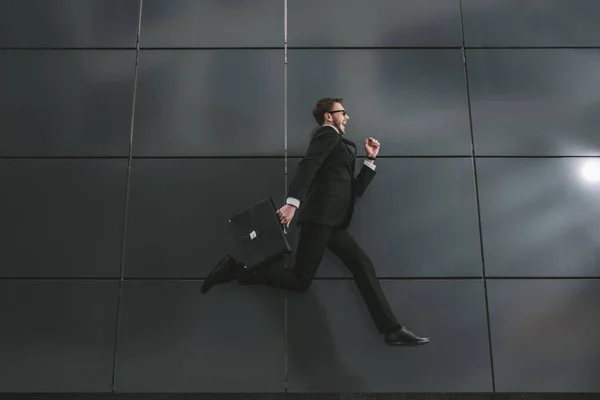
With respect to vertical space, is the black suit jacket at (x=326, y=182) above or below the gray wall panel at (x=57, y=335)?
above

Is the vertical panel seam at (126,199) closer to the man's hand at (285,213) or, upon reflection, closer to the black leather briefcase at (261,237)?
the black leather briefcase at (261,237)

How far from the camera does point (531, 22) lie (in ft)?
12.8

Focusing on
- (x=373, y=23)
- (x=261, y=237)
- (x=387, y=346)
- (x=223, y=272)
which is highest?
(x=373, y=23)

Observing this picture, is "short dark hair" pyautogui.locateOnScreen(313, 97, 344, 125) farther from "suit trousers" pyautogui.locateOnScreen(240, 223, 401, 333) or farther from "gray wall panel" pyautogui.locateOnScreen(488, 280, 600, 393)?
"gray wall panel" pyautogui.locateOnScreen(488, 280, 600, 393)

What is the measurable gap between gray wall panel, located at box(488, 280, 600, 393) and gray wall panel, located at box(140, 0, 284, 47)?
8.17ft

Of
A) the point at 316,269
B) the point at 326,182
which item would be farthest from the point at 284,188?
the point at 316,269

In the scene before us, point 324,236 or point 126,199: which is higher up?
point 126,199

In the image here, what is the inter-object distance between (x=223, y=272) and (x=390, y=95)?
1781 millimetres

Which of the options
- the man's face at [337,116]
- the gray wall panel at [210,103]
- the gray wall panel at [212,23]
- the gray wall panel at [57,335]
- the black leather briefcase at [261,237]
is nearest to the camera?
the black leather briefcase at [261,237]

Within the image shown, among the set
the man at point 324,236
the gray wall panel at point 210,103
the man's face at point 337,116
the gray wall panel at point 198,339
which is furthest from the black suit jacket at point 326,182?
the gray wall panel at point 198,339

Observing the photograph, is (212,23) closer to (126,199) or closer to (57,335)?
(126,199)

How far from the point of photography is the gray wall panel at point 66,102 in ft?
12.0

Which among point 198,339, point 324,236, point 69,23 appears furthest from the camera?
point 69,23

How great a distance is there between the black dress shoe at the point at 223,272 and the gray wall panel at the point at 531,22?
243cm
